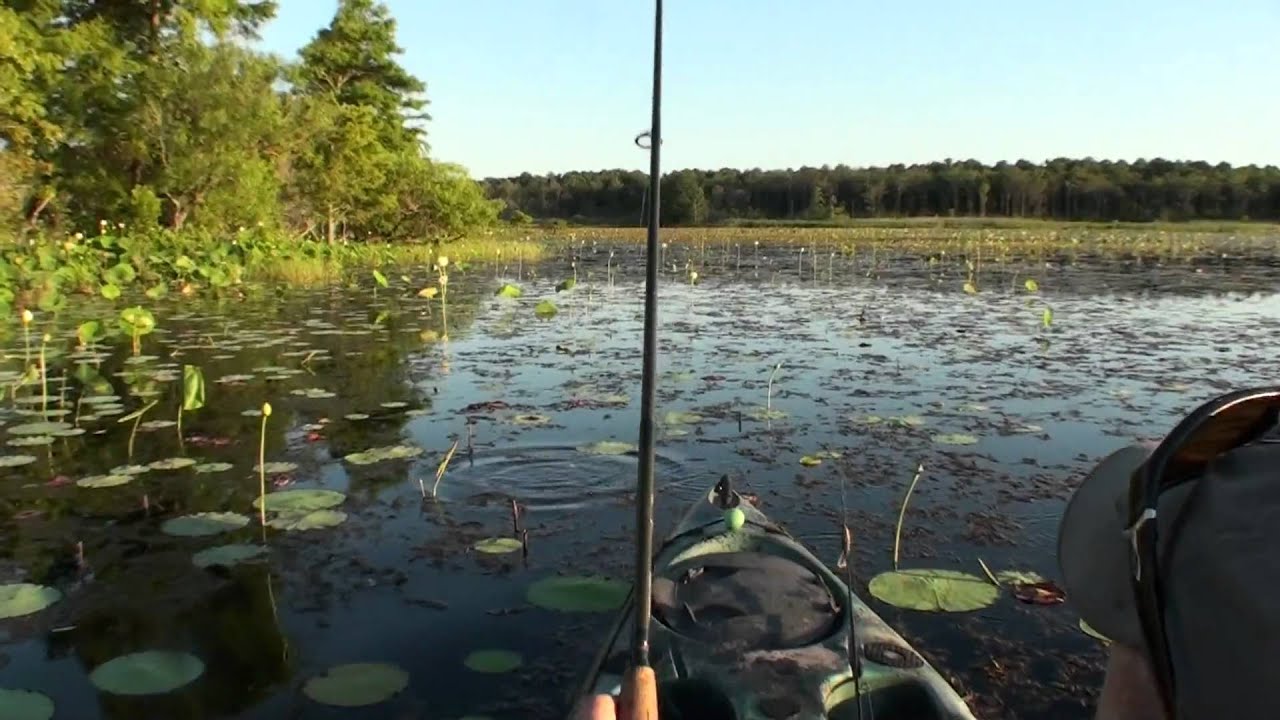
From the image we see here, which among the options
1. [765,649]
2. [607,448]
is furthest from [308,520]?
[765,649]

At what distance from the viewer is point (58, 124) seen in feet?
56.8

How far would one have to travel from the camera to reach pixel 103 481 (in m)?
4.62

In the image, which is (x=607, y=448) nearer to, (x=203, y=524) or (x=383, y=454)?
(x=383, y=454)

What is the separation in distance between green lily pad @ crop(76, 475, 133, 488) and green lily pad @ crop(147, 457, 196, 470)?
21 centimetres

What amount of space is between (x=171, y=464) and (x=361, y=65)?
26.9m

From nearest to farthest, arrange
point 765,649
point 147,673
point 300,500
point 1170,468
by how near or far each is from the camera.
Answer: point 1170,468, point 765,649, point 147,673, point 300,500

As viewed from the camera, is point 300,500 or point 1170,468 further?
point 300,500

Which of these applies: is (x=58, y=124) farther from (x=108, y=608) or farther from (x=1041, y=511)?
(x=1041, y=511)

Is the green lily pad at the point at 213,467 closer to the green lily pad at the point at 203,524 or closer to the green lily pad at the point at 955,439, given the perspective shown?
the green lily pad at the point at 203,524

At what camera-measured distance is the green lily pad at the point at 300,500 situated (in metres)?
4.29

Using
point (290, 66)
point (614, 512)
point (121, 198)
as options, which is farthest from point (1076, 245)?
point (614, 512)

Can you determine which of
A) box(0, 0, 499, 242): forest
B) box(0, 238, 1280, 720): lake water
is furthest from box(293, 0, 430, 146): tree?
box(0, 238, 1280, 720): lake water

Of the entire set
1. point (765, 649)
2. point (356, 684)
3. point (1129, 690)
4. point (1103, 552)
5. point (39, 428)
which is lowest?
point (356, 684)

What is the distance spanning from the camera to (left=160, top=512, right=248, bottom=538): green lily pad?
13.1 ft
